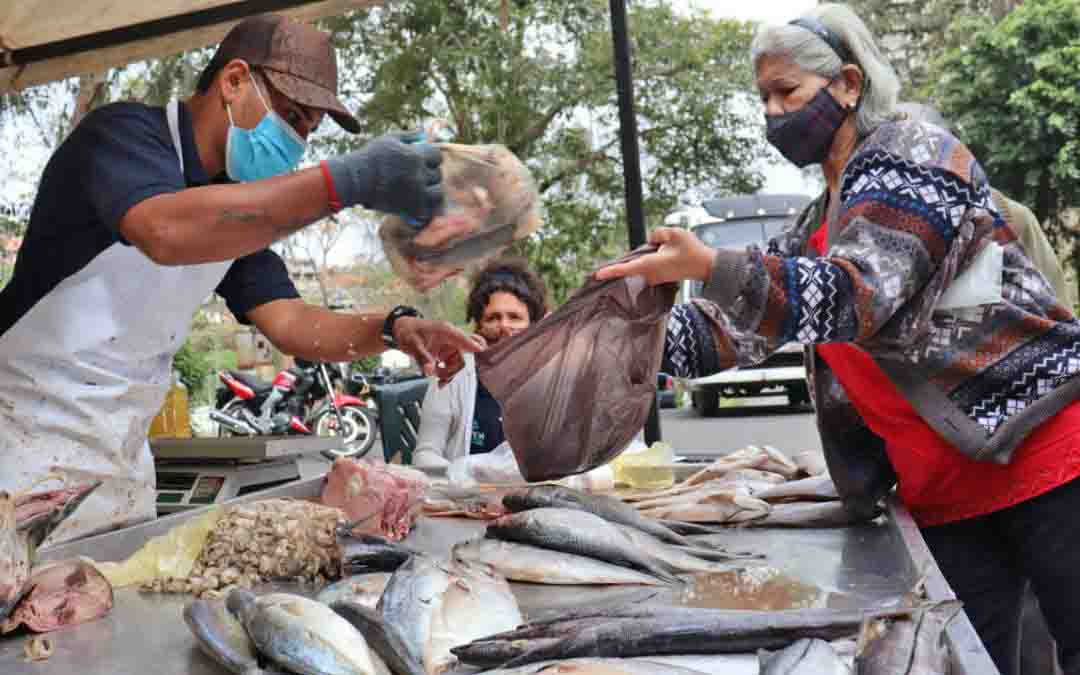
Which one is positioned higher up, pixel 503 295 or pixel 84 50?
pixel 84 50

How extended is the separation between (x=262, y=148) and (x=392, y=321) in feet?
2.50

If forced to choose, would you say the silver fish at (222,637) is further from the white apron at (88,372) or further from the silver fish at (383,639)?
the white apron at (88,372)

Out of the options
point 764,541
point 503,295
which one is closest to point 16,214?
point 503,295

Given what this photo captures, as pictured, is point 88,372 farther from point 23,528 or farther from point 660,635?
point 660,635

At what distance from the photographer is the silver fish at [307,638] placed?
1.66 meters

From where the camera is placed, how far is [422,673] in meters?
1.69

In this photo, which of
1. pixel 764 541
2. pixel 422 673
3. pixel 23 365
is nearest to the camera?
pixel 422 673

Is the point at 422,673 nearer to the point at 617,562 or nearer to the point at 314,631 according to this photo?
the point at 314,631

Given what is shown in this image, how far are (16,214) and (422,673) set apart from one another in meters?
15.7

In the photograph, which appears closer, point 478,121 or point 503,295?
point 503,295

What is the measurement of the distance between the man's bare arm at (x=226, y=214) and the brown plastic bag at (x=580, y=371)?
599mm

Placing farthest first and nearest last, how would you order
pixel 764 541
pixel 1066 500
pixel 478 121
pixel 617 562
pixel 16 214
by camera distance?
pixel 478 121
pixel 16 214
pixel 764 541
pixel 1066 500
pixel 617 562

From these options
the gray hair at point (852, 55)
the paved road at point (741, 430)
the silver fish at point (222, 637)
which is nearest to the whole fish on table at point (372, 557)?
the silver fish at point (222, 637)

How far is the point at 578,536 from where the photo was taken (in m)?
2.44
